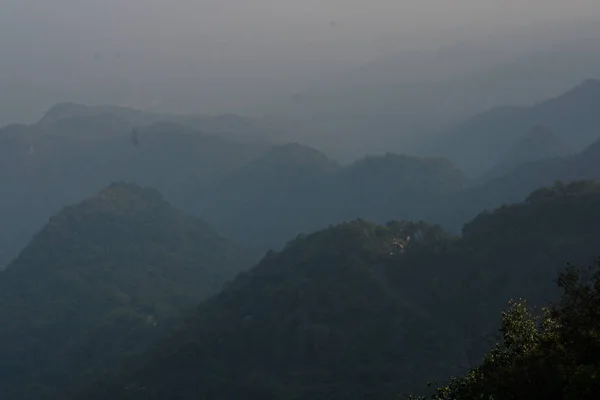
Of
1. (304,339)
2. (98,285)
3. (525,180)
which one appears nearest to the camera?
(304,339)

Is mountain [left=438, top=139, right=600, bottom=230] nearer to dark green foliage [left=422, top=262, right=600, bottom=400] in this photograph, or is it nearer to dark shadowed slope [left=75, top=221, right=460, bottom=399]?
dark shadowed slope [left=75, top=221, right=460, bottom=399]

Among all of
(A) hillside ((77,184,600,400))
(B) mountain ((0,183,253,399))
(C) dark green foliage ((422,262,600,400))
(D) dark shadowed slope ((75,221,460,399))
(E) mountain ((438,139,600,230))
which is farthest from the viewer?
(E) mountain ((438,139,600,230))

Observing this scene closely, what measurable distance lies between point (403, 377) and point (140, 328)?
2734 inches

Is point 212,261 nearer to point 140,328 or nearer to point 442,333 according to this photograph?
point 140,328

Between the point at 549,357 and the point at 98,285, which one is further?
the point at 98,285

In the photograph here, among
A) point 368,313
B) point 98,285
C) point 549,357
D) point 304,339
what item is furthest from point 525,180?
point 549,357

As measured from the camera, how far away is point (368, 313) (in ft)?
313

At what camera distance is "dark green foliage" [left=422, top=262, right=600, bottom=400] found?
59.5 feet

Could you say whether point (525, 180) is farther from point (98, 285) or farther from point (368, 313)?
point (98, 285)

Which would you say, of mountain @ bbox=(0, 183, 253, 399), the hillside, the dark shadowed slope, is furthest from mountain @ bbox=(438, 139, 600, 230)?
the dark shadowed slope

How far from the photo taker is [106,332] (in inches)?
5359

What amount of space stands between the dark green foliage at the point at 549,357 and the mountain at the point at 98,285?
107551 millimetres

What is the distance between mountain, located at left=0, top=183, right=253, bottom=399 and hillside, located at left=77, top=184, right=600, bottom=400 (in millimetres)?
27501

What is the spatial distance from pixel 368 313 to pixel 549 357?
253 ft
